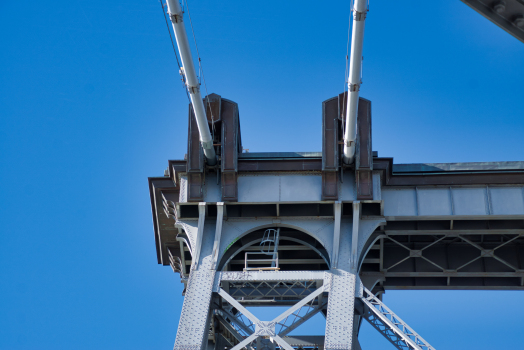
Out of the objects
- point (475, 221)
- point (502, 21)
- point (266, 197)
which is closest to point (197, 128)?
point (266, 197)

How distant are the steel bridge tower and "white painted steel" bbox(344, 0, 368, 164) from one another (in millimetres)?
813

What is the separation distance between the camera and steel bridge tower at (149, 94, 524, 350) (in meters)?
27.5

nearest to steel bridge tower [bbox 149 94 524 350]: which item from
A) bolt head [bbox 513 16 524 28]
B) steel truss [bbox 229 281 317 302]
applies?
steel truss [bbox 229 281 317 302]

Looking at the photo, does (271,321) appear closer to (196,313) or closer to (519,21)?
(196,313)

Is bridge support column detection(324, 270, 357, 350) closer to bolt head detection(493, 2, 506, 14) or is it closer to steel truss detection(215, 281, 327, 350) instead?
steel truss detection(215, 281, 327, 350)

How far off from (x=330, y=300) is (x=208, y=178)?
7271 mm

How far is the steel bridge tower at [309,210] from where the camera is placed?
2745 centimetres

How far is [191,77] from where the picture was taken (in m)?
26.2

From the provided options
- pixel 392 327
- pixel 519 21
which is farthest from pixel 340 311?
pixel 519 21

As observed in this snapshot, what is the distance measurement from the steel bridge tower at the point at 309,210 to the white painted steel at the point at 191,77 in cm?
75

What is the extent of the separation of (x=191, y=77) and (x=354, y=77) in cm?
569

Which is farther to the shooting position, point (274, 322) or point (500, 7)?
point (274, 322)

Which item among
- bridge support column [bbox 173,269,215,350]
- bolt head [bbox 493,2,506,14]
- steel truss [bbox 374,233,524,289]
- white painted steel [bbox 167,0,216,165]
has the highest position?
steel truss [bbox 374,233,524,289]

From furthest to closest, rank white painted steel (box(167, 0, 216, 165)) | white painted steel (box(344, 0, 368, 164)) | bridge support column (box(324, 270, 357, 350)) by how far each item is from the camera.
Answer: bridge support column (box(324, 270, 357, 350)) < white painted steel (box(167, 0, 216, 165)) < white painted steel (box(344, 0, 368, 164))
